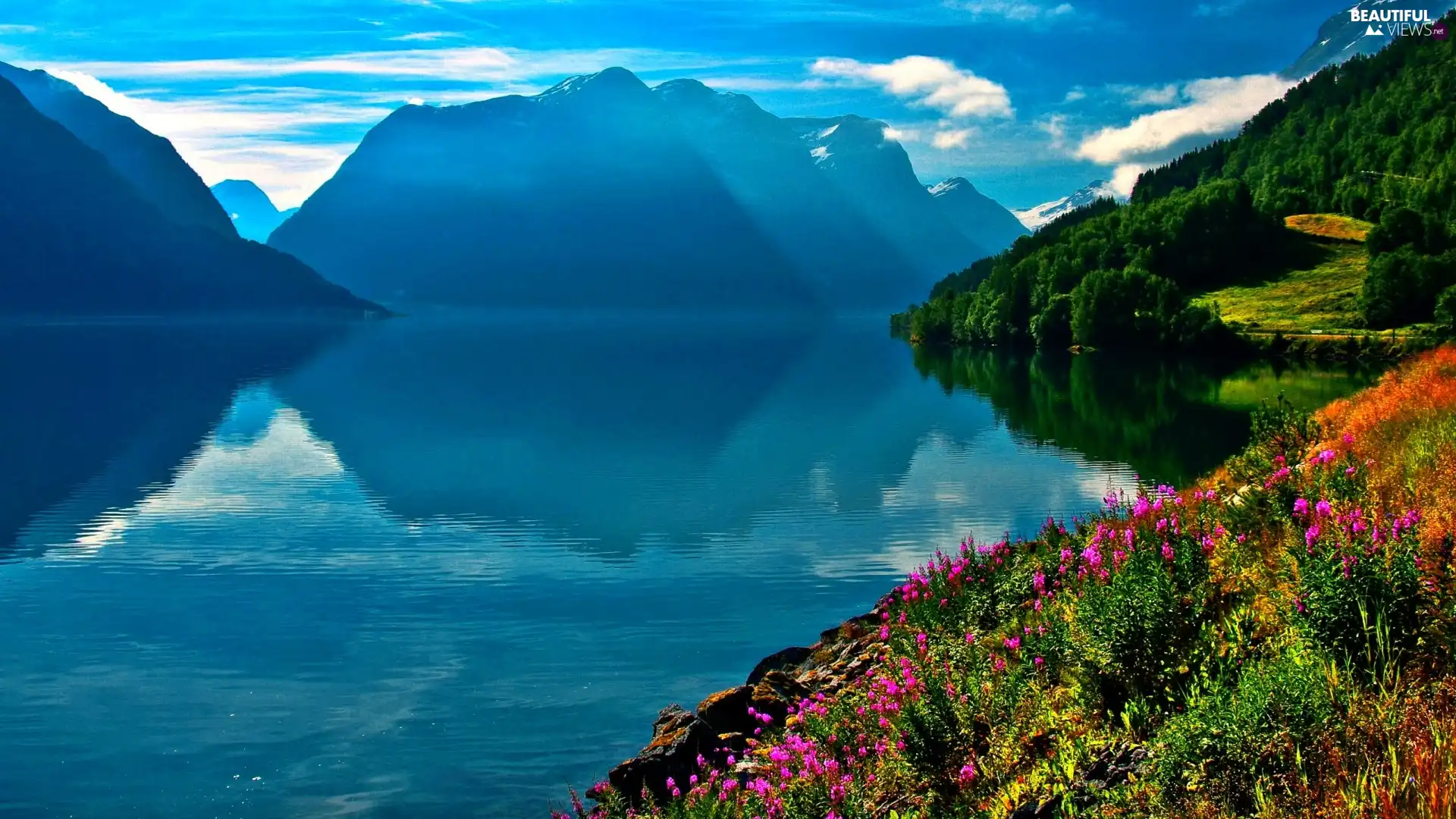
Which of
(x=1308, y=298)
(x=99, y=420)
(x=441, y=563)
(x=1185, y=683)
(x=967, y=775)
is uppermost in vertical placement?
(x=1185, y=683)

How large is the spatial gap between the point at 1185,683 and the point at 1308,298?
599ft

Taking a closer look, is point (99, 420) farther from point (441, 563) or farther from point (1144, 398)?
point (1144, 398)

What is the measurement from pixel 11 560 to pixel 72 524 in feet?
22.6

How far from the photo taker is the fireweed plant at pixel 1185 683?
936cm

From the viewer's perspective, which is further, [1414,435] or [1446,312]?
[1446,312]

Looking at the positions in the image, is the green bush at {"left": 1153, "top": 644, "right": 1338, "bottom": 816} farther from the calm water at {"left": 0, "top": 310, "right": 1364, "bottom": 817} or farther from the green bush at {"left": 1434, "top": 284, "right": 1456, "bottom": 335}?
the green bush at {"left": 1434, "top": 284, "right": 1456, "bottom": 335}

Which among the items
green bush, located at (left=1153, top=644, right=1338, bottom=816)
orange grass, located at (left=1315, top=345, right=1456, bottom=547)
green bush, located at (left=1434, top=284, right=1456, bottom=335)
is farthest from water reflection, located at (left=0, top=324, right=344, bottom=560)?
green bush, located at (left=1434, top=284, right=1456, bottom=335)

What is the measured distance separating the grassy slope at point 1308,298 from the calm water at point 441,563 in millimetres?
70022

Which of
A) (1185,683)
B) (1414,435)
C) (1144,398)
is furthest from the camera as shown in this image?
(1144,398)

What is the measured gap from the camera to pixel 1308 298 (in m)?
172

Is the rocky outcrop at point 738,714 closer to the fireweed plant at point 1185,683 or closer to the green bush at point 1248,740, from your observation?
the fireweed plant at point 1185,683

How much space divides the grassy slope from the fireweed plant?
148 m

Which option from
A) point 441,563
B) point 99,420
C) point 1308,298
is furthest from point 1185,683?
point 1308,298

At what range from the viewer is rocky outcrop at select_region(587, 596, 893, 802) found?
19.0 meters
